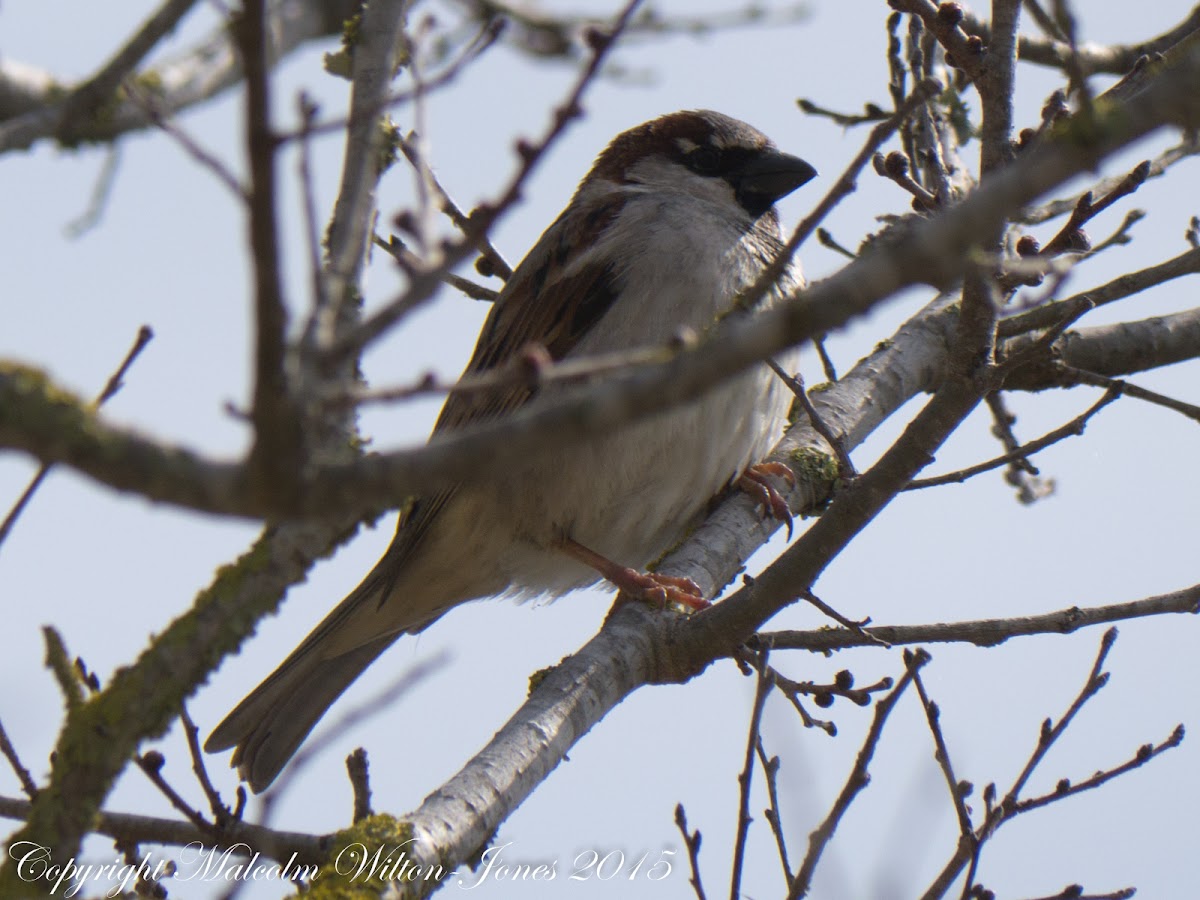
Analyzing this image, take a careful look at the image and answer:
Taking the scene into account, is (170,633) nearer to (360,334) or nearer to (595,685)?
(360,334)

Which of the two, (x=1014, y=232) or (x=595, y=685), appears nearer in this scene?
(x=595, y=685)

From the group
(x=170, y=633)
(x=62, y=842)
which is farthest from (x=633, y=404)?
(x=62, y=842)

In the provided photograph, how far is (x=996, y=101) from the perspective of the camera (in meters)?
2.52

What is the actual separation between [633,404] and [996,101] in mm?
1585

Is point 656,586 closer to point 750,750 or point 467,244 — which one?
point 750,750

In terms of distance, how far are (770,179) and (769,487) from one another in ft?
4.52

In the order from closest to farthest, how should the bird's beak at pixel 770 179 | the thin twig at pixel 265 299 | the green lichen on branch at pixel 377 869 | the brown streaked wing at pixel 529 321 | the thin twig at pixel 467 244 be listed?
1. the thin twig at pixel 265 299
2. the thin twig at pixel 467 244
3. the green lichen on branch at pixel 377 869
4. the brown streaked wing at pixel 529 321
5. the bird's beak at pixel 770 179

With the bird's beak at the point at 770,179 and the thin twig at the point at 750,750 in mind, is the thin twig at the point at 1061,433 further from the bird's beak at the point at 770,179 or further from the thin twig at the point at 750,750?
the bird's beak at the point at 770,179

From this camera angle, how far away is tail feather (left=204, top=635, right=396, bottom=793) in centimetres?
381

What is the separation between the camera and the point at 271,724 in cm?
383

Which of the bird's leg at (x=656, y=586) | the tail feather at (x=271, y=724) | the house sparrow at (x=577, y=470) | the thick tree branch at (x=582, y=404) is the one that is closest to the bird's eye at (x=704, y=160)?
the house sparrow at (x=577, y=470)

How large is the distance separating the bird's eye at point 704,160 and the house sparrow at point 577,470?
1.00 ft

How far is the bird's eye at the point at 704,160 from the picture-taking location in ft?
15.8

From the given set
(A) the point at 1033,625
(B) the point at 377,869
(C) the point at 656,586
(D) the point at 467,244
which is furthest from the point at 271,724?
(D) the point at 467,244
